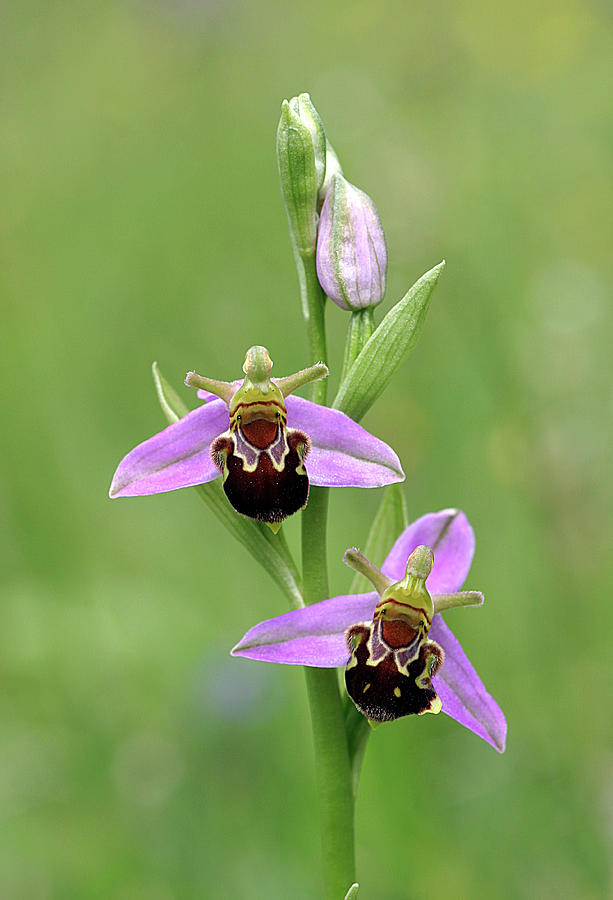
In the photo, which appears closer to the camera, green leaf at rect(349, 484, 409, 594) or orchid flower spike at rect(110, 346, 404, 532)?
orchid flower spike at rect(110, 346, 404, 532)

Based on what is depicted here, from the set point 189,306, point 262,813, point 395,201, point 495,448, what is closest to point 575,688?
point 495,448

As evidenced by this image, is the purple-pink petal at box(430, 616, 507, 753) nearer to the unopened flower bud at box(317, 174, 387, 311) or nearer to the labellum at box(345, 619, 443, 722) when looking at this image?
the labellum at box(345, 619, 443, 722)

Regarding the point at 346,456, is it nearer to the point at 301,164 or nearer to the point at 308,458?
the point at 308,458

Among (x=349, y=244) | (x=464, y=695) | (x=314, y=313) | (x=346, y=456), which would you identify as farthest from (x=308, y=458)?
(x=464, y=695)

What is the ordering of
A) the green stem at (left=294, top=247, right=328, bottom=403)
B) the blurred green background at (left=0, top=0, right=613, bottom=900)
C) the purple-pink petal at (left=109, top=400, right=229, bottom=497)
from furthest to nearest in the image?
the blurred green background at (left=0, top=0, right=613, bottom=900) → the green stem at (left=294, top=247, right=328, bottom=403) → the purple-pink petal at (left=109, top=400, right=229, bottom=497)

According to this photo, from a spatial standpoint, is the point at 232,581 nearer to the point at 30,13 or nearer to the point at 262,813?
the point at 262,813

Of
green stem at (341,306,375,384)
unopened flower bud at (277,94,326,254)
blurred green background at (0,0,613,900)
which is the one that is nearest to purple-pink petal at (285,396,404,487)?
green stem at (341,306,375,384)
